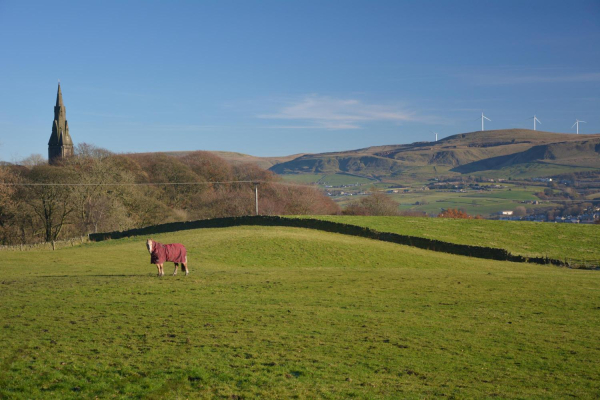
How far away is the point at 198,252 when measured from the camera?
38.9 meters

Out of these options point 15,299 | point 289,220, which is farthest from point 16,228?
point 15,299

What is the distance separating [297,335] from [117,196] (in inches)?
2831

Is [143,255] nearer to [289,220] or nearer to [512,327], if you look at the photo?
[289,220]

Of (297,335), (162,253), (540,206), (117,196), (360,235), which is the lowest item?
(540,206)

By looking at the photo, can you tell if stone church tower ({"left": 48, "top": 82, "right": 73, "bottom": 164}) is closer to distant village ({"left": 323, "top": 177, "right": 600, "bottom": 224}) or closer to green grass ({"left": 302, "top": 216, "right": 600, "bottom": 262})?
distant village ({"left": 323, "top": 177, "right": 600, "bottom": 224})

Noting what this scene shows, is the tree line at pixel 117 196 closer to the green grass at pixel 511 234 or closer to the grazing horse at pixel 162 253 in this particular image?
the green grass at pixel 511 234

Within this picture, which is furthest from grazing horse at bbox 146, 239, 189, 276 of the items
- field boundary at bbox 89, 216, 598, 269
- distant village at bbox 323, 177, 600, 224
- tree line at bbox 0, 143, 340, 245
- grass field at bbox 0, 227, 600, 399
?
distant village at bbox 323, 177, 600, 224

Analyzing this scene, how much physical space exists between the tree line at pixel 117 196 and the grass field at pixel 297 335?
164 ft

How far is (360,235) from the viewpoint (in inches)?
2037

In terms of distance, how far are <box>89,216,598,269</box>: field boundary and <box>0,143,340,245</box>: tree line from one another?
18.6m

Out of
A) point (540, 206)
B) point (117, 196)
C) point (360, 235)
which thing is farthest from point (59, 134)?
point (540, 206)

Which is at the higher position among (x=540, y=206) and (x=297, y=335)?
(x=297, y=335)

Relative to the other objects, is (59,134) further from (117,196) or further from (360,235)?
(360,235)

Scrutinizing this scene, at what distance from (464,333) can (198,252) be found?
86.4 ft
